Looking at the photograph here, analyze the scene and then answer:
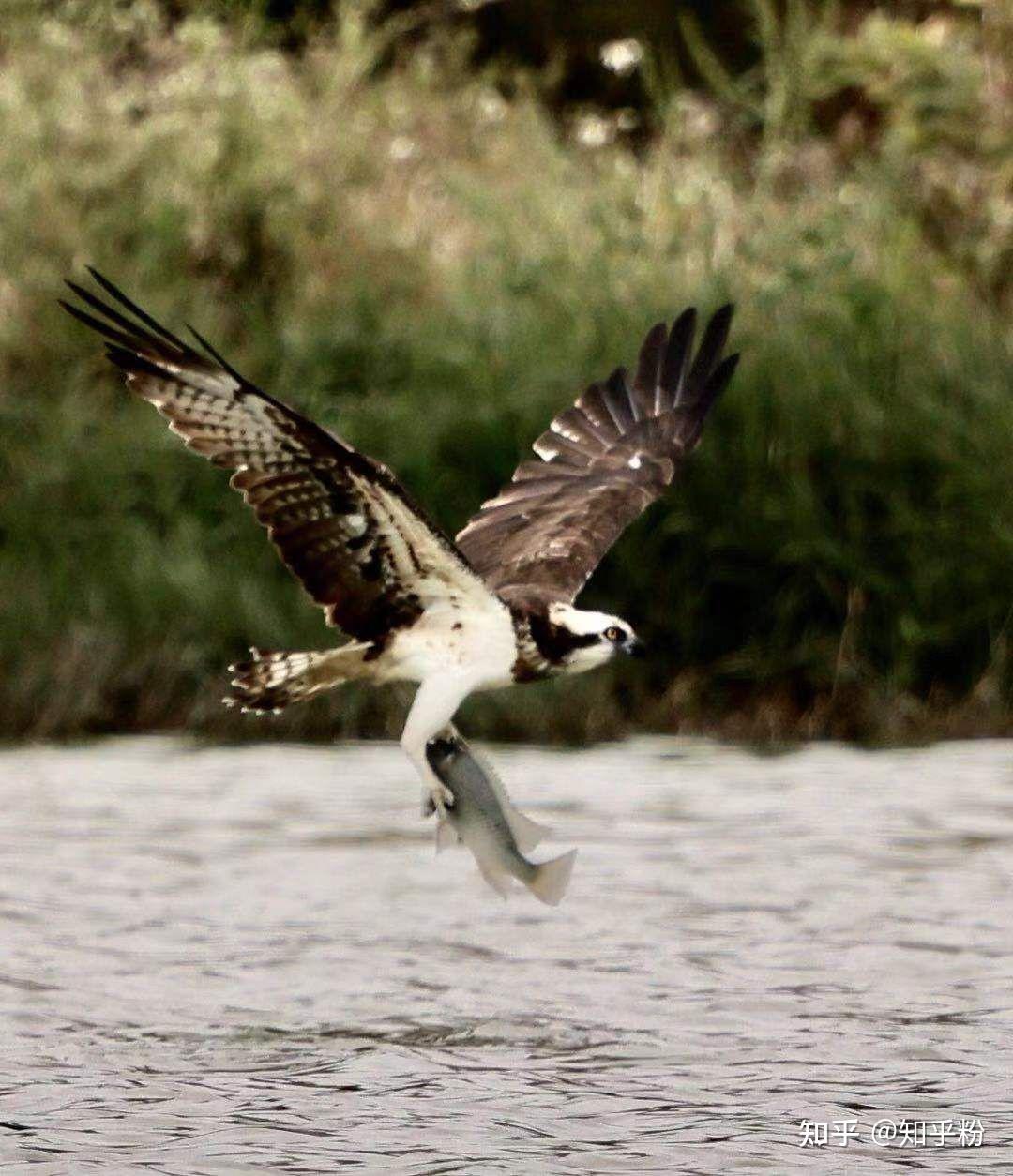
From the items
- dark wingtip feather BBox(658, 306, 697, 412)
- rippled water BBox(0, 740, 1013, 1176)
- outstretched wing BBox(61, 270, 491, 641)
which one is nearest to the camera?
rippled water BBox(0, 740, 1013, 1176)

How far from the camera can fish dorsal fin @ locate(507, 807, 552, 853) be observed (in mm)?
7414

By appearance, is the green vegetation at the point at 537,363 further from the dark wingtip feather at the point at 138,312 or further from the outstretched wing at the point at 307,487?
the dark wingtip feather at the point at 138,312

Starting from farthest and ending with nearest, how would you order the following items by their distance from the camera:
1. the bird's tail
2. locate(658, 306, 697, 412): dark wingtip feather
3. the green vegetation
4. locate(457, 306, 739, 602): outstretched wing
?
1. the green vegetation
2. locate(658, 306, 697, 412): dark wingtip feather
3. locate(457, 306, 739, 602): outstretched wing
4. the bird's tail

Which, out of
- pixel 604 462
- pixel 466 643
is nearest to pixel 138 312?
pixel 466 643

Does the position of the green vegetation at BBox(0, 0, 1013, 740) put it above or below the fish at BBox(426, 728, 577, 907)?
above

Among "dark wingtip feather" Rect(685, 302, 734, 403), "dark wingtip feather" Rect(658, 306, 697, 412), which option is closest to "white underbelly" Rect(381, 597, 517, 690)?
"dark wingtip feather" Rect(685, 302, 734, 403)

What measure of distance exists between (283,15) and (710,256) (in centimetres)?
925

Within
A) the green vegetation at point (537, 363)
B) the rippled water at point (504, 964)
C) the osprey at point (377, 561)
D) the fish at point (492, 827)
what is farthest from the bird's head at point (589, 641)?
the green vegetation at point (537, 363)

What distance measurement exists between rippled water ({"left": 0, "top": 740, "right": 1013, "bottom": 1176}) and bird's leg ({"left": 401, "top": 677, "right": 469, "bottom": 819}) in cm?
64

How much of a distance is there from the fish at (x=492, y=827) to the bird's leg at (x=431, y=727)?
33 millimetres

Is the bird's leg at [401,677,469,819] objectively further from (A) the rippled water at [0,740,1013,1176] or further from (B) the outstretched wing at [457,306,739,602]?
(B) the outstretched wing at [457,306,739,602]

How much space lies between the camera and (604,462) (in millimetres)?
9258

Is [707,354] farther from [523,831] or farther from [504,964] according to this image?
[523,831]

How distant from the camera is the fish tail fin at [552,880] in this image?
7406 millimetres
